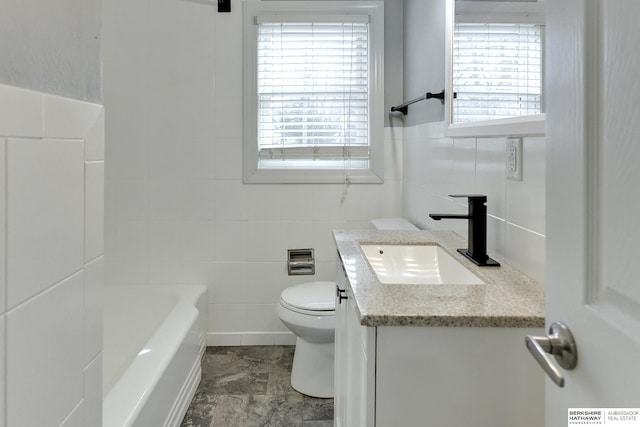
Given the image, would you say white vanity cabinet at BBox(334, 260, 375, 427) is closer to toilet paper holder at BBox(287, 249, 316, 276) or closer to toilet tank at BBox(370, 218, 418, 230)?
toilet tank at BBox(370, 218, 418, 230)

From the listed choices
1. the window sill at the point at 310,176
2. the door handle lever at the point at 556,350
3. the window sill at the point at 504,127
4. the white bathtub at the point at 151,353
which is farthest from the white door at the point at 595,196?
the window sill at the point at 310,176

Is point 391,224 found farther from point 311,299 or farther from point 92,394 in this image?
point 92,394

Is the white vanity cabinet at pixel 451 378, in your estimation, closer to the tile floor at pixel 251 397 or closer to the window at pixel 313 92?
the tile floor at pixel 251 397

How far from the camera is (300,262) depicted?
2.93m

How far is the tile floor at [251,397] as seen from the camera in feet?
6.88

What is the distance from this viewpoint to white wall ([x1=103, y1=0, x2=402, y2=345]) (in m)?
2.81

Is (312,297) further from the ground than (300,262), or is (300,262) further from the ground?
(300,262)

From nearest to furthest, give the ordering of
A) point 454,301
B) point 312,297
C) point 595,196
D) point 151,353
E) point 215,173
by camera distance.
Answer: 1. point 595,196
2. point 454,301
3. point 151,353
4. point 312,297
5. point 215,173

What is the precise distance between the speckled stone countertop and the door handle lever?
10.7 inches

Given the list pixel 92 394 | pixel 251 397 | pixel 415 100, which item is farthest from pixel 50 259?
pixel 415 100

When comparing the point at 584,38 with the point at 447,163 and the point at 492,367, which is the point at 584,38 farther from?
the point at 447,163

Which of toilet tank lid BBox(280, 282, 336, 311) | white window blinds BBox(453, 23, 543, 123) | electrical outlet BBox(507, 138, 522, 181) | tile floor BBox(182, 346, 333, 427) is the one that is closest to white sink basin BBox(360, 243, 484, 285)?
electrical outlet BBox(507, 138, 522, 181)

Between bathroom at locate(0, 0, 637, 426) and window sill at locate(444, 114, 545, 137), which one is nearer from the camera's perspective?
window sill at locate(444, 114, 545, 137)

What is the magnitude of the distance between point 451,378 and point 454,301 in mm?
169
